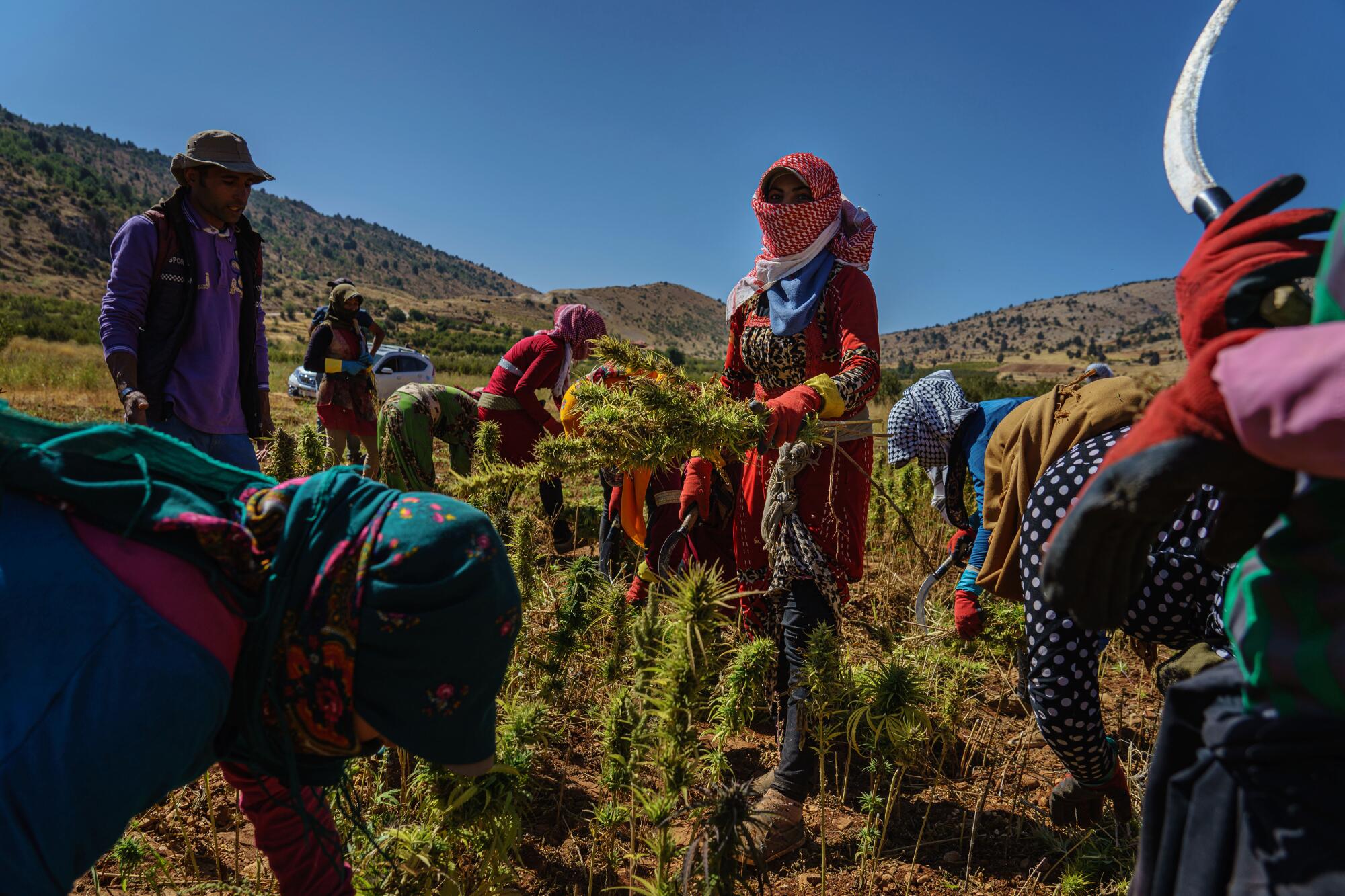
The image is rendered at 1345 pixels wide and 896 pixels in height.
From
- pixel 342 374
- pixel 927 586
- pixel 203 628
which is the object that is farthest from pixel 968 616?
pixel 342 374

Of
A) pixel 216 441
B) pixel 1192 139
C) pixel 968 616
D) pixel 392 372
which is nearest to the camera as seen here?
pixel 1192 139

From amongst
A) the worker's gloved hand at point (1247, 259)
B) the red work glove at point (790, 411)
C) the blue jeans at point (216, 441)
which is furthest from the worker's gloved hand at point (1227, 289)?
the blue jeans at point (216, 441)

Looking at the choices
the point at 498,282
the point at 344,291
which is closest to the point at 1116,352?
the point at 344,291

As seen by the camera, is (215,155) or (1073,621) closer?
(1073,621)

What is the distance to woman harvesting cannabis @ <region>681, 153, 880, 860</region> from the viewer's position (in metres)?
2.20

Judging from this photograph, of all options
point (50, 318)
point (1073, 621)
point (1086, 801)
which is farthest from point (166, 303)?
point (50, 318)

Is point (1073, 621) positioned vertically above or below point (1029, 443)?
below

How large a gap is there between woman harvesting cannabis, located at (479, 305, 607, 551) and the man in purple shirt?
6.73ft

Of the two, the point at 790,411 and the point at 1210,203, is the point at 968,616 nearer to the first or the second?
the point at 790,411

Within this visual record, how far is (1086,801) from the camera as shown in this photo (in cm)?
211

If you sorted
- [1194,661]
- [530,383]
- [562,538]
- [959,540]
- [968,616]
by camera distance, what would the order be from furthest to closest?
[562,538]
[530,383]
[959,540]
[968,616]
[1194,661]

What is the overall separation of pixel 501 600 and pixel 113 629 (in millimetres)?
429

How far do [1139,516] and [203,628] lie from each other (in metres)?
1.05

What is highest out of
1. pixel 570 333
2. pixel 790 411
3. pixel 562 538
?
pixel 570 333
